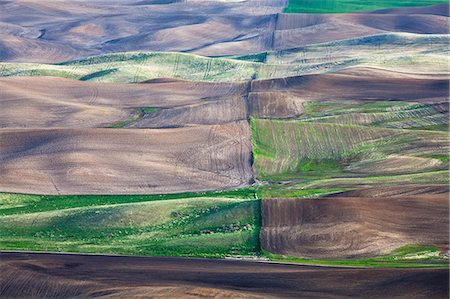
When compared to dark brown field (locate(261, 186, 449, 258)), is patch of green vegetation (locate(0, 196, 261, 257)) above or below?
Result: below

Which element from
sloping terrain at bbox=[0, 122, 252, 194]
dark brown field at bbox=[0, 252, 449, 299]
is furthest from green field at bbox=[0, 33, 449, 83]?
dark brown field at bbox=[0, 252, 449, 299]

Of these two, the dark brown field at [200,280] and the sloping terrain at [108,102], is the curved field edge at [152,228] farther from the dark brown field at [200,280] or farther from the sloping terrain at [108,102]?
the sloping terrain at [108,102]

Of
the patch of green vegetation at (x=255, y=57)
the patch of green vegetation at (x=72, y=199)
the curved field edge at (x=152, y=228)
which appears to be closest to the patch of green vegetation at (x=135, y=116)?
the patch of green vegetation at (x=72, y=199)

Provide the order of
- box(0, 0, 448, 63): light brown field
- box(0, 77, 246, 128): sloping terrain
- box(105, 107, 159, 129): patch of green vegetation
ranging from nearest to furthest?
box(105, 107, 159, 129): patch of green vegetation → box(0, 77, 246, 128): sloping terrain → box(0, 0, 448, 63): light brown field

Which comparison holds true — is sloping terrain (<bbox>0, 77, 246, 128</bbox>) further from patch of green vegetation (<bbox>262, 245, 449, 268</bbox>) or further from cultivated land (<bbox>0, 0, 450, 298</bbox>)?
patch of green vegetation (<bbox>262, 245, 449, 268</bbox>)

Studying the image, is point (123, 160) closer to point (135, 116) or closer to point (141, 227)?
point (141, 227)

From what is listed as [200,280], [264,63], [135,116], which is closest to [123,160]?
[135,116]

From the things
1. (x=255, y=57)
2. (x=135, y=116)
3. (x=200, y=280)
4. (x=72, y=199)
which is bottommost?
(x=255, y=57)
